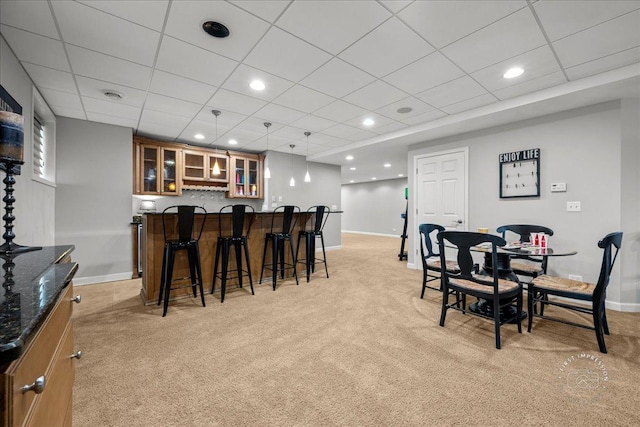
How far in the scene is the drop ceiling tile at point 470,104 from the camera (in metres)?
3.43

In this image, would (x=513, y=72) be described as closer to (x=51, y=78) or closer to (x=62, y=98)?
(x=51, y=78)

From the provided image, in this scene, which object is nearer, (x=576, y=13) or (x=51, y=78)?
(x=576, y=13)

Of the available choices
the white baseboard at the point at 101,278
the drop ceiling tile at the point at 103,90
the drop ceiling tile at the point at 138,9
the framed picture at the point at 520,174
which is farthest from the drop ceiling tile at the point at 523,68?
the white baseboard at the point at 101,278

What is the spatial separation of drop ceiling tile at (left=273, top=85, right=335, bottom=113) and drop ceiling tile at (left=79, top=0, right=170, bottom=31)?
57.7 inches

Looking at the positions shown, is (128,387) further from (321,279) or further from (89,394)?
(321,279)

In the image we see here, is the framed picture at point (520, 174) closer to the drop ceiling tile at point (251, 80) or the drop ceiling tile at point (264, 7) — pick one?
the drop ceiling tile at point (251, 80)

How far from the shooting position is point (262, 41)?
2.31 meters

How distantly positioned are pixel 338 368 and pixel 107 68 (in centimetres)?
347

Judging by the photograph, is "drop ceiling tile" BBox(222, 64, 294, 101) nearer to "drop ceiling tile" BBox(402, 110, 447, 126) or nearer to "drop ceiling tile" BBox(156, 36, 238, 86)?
"drop ceiling tile" BBox(156, 36, 238, 86)

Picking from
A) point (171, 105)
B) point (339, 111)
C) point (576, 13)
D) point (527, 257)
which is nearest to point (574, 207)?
point (527, 257)

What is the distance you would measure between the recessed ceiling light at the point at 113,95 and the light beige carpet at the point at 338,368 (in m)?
2.53

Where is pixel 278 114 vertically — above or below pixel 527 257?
above

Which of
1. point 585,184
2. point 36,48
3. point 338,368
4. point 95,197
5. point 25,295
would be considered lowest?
point 338,368

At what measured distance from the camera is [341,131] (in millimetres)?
4898
